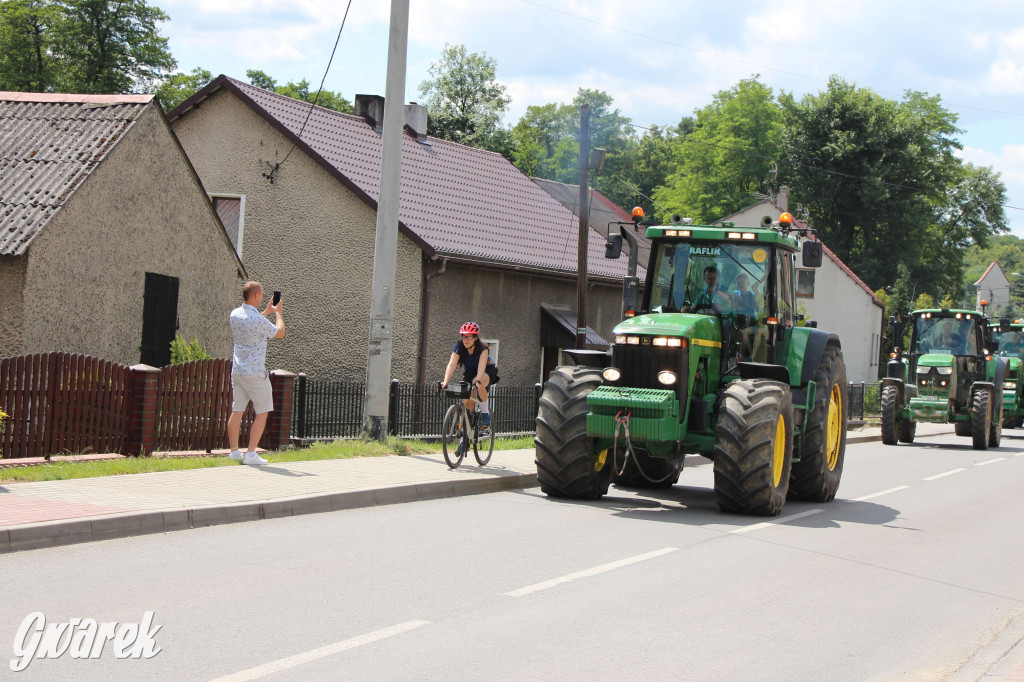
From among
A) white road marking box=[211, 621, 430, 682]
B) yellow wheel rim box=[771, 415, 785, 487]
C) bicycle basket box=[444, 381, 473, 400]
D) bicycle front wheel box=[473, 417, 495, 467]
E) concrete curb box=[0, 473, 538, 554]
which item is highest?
bicycle basket box=[444, 381, 473, 400]

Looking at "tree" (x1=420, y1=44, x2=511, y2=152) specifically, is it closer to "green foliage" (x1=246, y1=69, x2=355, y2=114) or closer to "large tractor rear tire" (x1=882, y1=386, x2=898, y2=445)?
"green foliage" (x1=246, y1=69, x2=355, y2=114)

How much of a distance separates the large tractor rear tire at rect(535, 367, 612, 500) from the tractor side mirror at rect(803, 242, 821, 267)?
2611 millimetres

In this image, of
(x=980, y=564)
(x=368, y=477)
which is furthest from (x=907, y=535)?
(x=368, y=477)

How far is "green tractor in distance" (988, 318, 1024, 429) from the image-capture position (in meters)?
28.8

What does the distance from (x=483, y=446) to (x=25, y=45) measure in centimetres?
4168

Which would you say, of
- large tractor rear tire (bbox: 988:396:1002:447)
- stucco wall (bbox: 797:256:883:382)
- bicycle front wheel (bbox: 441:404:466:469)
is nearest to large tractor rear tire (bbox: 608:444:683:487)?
bicycle front wheel (bbox: 441:404:466:469)

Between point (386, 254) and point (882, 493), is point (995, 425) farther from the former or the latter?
point (386, 254)

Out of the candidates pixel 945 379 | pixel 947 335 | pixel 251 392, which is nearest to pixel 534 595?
pixel 251 392

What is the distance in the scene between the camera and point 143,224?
17375 mm

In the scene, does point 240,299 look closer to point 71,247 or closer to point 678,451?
point 71,247

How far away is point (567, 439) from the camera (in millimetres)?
10727

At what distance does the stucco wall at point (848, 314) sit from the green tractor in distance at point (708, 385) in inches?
1453

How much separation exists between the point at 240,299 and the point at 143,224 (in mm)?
3376

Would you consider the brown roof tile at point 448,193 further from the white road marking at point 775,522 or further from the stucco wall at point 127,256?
the white road marking at point 775,522
